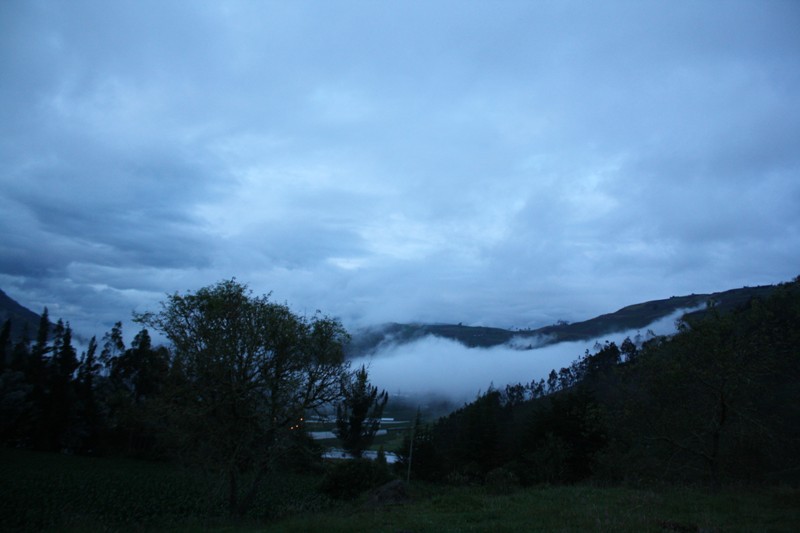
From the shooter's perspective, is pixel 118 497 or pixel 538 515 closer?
pixel 538 515

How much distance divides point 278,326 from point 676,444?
68.4ft

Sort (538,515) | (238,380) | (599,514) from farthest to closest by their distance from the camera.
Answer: (238,380) < (538,515) < (599,514)

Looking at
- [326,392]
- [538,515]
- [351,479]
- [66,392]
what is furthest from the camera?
[66,392]

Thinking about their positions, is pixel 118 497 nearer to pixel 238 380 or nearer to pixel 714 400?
pixel 238 380

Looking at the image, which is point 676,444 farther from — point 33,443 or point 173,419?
point 33,443

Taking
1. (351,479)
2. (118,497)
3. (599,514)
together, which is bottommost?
(351,479)

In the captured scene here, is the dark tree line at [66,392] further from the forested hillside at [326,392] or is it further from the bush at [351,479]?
the forested hillside at [326,392]

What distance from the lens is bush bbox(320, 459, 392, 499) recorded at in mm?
46784

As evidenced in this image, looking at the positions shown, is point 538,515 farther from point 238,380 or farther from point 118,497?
point 118,497

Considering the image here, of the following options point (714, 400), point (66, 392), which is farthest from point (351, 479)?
point (66, 392)

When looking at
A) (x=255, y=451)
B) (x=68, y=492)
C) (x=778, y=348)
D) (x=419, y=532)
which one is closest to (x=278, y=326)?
(x=255, y=451)

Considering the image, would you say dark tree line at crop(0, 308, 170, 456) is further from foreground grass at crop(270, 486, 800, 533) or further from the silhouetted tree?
foreground grass at crop(270, 486, 800, 533)

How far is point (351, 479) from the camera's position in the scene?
4753cm

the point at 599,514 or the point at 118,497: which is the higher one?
the point at 599,514
